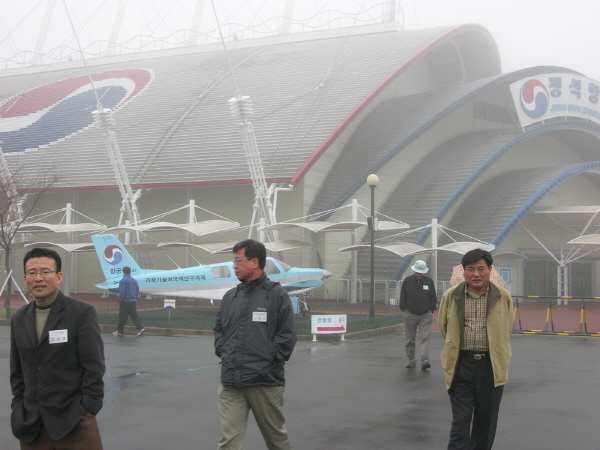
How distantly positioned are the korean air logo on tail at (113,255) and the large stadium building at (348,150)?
636 cm

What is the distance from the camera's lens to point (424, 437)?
7.51 m

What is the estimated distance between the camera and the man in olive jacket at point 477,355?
6.05m

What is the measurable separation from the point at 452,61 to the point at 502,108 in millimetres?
4183

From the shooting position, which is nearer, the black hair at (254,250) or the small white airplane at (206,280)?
the black hair at (254,250)

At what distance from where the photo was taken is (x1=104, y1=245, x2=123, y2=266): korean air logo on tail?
2558 centimetres

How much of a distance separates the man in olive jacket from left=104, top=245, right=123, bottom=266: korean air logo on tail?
20.8 meters

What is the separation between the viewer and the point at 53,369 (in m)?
4.77

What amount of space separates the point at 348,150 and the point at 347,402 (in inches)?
1131

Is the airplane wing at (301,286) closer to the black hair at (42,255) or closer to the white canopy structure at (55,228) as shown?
the white canopy structure at (55,228)

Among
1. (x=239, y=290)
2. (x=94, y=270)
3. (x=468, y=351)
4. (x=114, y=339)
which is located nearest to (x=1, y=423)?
(x=239, y=290)

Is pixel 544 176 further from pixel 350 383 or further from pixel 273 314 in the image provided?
pixel 273 314

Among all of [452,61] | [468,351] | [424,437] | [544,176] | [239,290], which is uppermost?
[452,61]

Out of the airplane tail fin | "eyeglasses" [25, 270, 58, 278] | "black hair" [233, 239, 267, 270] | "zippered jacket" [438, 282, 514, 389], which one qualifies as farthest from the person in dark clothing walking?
"eyeglasses" [25, 270, 58, 278]

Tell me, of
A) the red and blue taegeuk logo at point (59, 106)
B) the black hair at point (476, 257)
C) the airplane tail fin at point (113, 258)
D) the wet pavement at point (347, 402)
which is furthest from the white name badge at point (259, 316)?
the red and blue taegeuk logo at point (59, 106)
